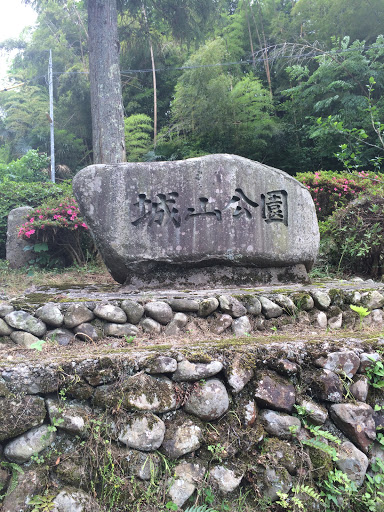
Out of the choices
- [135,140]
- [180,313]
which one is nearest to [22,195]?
[135,140]

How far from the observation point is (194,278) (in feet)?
Answer: 11.2

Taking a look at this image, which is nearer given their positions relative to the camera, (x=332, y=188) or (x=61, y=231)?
(x=61, y=231)

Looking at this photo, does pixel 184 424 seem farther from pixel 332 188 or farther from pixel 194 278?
pixel 332 188

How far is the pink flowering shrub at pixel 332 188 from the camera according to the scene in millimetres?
5980

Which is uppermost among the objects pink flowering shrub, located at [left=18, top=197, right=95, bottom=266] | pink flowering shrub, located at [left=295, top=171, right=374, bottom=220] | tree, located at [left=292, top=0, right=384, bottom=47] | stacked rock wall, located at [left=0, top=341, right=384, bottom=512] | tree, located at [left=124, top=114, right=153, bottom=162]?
tree, located at [left=292, top=0, right=384, bottom=47]

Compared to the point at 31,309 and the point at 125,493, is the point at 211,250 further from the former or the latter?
the point at 125,493

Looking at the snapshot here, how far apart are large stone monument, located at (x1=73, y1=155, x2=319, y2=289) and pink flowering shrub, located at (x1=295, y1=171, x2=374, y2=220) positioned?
112 inches

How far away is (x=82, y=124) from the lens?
488 inches

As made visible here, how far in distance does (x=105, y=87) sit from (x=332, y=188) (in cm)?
393

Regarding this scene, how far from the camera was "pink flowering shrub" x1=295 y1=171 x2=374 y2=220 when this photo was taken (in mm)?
5980

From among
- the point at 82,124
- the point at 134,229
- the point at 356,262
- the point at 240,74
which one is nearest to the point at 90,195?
the point at 134,229

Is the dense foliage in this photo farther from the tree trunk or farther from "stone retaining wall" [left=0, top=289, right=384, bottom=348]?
"stone retaining wall" [left=0, top=289, right=384, bottom=348]

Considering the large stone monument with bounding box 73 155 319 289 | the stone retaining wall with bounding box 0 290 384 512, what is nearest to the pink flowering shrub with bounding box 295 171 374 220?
the large stone monument with bounding box 73 155 319 289

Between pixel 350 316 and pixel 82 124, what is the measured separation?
11560mm
